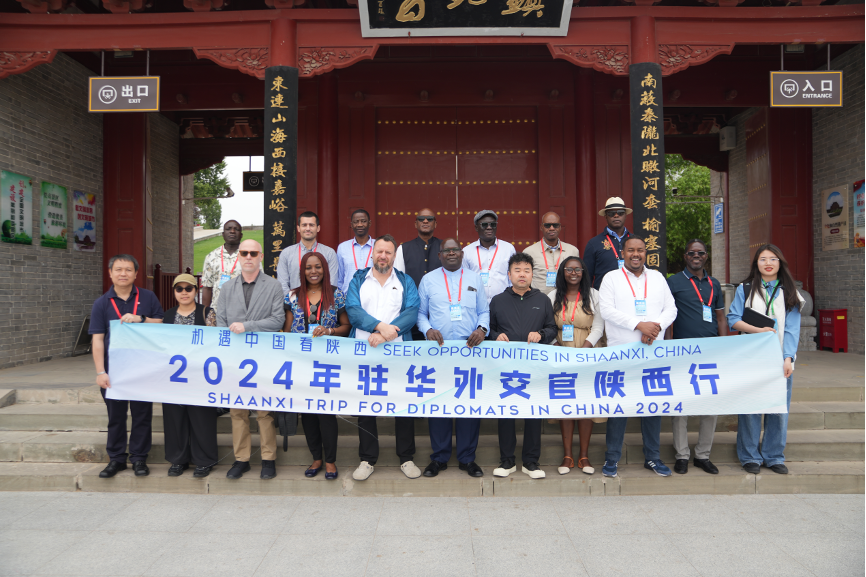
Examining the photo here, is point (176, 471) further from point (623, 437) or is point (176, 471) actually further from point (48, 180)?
point (48, 180)

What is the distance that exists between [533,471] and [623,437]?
2.40 ft

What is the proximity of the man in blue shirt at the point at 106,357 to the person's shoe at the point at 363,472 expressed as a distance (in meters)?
1.57

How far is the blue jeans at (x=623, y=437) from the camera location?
4.12 m

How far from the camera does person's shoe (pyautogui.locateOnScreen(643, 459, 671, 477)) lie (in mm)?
→ 4084

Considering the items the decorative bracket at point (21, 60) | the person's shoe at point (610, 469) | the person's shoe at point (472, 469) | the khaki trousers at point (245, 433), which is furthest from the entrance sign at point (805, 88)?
the decorative bracket at point (21, 60)

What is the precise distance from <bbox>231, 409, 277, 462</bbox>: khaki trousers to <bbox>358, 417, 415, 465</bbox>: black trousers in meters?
0.66

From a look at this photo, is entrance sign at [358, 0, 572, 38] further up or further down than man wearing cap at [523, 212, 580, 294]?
further up

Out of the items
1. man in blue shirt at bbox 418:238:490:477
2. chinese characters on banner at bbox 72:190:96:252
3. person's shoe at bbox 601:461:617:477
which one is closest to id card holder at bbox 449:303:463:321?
man in blue shirt at bbox 418:238:490:477

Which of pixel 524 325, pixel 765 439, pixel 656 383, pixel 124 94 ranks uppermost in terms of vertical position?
pixel 124 94

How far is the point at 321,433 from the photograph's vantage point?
4.18m

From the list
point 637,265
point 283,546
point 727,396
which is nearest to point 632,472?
point 727,396

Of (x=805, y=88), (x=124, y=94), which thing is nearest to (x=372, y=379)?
(x=124, y=94)

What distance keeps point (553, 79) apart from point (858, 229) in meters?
4.81

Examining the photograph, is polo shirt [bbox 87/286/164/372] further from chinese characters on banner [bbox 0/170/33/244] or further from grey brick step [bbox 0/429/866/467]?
chinese characters on banner [bbox 0/170/33/244]
